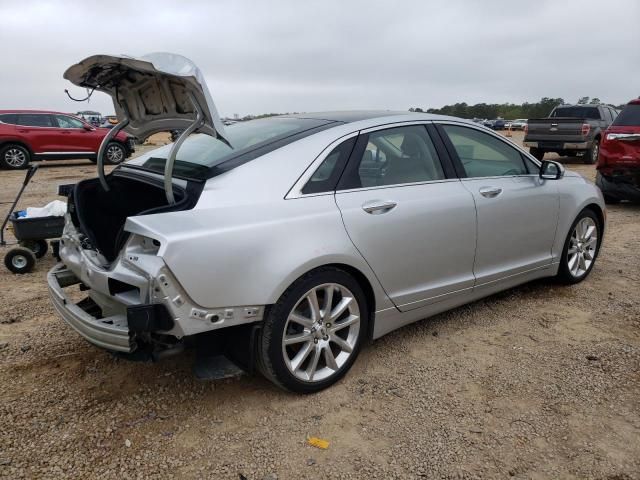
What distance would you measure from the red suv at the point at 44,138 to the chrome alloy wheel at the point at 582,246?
1348 cm

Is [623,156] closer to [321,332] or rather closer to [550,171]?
[550,171]

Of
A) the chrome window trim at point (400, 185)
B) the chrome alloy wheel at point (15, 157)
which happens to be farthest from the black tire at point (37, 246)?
the chrome alloy wheel at point (15, 157)

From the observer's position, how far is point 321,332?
2.91 meters

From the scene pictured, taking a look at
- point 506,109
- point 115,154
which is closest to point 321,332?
point 115,154

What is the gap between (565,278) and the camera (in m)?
4.61

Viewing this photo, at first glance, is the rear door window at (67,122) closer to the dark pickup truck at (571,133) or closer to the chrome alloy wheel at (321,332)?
the dark pickup truck at (571,133)

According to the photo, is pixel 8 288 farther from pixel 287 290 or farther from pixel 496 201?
pixel 496 201

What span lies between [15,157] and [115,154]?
2600 mm

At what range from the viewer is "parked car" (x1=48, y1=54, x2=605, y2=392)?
2465 millimetres

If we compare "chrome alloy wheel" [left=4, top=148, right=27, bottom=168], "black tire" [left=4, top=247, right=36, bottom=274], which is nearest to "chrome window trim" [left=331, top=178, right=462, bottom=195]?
"black tire" [left=4, top=247, right=36, bottom=274]

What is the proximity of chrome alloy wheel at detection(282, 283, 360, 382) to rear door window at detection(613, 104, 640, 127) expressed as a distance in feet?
23.6

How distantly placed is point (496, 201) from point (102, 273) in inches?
103

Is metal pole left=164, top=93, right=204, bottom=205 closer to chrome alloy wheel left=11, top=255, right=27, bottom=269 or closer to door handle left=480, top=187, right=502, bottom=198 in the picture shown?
door handle left=480, top=187, right=502, bottom=198

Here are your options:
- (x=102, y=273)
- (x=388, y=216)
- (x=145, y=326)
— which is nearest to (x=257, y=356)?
(x=145, y=326)
